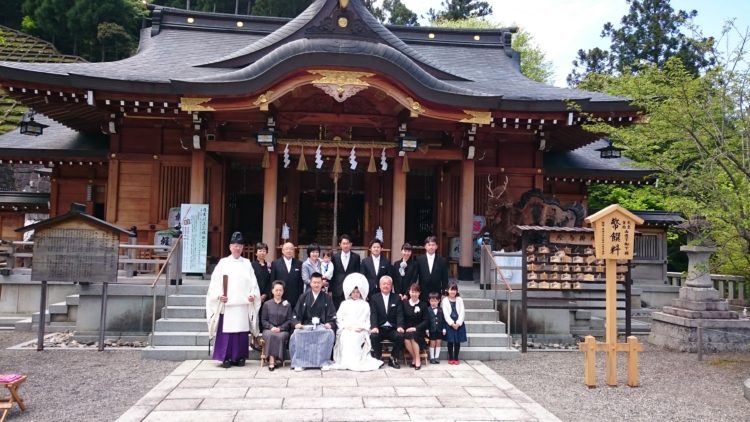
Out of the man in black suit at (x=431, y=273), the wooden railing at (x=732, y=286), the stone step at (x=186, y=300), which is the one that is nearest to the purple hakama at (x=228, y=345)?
the stone step at (x=186, y=300)

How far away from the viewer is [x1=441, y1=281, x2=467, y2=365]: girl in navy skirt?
23.3 feet

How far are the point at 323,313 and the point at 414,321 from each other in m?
1.23

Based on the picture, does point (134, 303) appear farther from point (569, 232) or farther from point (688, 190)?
point (688, 190)

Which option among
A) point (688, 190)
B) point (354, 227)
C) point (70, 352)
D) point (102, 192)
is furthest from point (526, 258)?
point (102, 192)

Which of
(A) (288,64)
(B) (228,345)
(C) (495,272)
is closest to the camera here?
(B) (228,345)

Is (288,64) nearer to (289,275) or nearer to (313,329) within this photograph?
(289,275)

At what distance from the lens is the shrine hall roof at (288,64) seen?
897cm

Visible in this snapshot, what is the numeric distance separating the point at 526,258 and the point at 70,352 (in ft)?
22.6

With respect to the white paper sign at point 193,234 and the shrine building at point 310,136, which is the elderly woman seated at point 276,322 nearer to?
the shrine building at point 310,136

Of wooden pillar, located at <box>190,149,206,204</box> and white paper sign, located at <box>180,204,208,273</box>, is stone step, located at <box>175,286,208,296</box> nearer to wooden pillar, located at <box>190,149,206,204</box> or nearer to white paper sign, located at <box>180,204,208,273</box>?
white paper sign, located at <box>180,204,208,273</box>

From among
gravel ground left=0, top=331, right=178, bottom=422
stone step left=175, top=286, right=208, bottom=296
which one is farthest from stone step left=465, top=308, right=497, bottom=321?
gravel ground left=0, top=331, right=178, bottom=422

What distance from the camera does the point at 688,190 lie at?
23.9ft

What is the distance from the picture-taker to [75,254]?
7.58 meters

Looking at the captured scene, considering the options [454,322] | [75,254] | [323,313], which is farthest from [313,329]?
[75,254]
